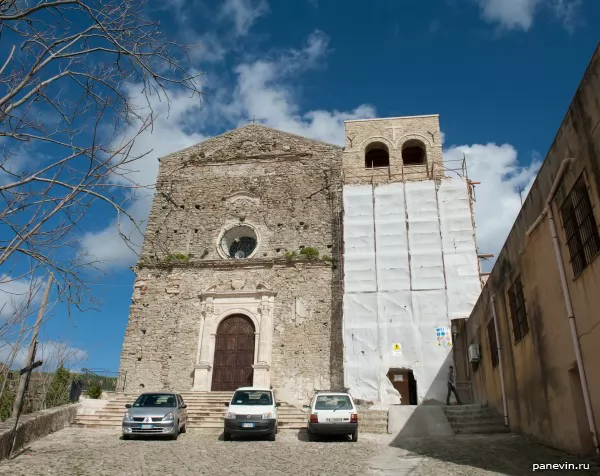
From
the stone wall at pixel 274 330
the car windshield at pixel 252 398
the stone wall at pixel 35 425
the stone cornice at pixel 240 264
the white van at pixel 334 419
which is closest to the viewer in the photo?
the stone wall at pixel 35 425

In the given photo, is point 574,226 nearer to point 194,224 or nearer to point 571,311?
point 571,311

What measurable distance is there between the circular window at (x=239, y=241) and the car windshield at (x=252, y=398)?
7.78 metres

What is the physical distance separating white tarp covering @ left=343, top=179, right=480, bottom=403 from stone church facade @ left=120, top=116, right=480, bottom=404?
51 cm

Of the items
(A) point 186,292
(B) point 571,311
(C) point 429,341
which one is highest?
(A) point 186,292

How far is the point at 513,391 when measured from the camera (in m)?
9.73

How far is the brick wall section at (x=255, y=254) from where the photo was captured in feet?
55.0

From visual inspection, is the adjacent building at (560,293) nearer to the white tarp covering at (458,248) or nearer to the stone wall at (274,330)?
the white tarp covering at (458,248)

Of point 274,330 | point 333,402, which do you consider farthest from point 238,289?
point 333,402

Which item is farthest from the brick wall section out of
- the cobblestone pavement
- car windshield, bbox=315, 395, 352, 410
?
the cobblestone pavement

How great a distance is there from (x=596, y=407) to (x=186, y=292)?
47.4 feet

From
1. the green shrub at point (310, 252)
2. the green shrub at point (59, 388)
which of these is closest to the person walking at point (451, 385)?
the green shrub at point (310, 252)

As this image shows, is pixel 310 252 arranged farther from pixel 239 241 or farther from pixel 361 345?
pixel 361 345

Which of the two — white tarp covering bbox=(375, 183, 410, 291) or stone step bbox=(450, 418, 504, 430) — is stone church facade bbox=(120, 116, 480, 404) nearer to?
white tarp covering bbox=(375, 183, 410, 291)

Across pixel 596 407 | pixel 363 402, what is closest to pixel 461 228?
pixel 363 402
